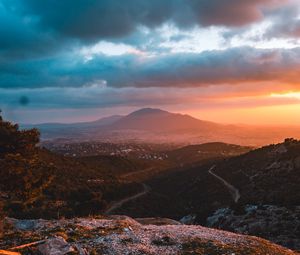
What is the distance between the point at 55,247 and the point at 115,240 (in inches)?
188

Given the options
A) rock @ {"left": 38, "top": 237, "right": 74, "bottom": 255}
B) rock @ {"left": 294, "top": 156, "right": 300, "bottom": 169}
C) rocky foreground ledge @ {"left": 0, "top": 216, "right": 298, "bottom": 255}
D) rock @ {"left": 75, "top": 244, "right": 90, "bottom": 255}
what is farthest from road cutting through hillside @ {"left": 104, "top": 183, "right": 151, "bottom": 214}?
rock @ {"left": 38, "top": 237, "right": 74, "bottom": 255}

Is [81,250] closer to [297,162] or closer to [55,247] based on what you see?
[55,247]

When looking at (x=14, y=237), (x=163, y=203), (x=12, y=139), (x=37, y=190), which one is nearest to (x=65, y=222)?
(x=37, y=190)

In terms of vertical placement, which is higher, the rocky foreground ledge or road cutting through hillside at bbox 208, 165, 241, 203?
the rocky foreground ledge

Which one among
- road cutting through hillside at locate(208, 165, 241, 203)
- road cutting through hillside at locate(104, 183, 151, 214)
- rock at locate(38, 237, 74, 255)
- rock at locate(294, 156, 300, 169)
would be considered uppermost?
rock at locate(38, 237, 74, 255)

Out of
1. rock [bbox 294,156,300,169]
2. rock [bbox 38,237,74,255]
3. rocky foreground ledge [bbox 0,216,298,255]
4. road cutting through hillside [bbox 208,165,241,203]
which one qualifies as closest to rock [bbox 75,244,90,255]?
Answer: rocky foreground ledge [bbox 0,216,298,255]

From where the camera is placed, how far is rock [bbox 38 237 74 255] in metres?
20.0

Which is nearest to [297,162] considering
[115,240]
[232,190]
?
[232,190]

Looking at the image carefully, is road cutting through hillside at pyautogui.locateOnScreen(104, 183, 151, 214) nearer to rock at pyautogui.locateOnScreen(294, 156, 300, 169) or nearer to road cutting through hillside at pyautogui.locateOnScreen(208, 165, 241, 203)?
road cutting through hillside at pyautogui.locateOnScreen(208, 165, 241, 203)

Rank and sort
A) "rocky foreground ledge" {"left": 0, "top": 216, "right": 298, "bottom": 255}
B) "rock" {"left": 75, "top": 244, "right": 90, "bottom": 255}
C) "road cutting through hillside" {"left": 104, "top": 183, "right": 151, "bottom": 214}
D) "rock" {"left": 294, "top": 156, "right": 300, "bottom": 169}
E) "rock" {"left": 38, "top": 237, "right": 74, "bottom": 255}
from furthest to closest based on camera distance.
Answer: "road cutting through hillside" {"left": 104, "top": 183, "right": 151, "bottom": 214}, "rock" {"left": 294, "top": 156, "right": 300, "bottom": 169}, "rocky foreground ledge" {"left": 0, "top": 216, "right": 298, "bottom": 255}, "rock" {"left": 75, "top": 244, "right": 90, "bottom": 255}, "rock" {"left": 38, "top": 237, "right": 74, "bottom": 255}

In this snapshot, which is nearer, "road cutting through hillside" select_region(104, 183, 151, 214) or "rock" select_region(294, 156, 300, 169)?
"rock" select_region(294, 156, 300, 169)

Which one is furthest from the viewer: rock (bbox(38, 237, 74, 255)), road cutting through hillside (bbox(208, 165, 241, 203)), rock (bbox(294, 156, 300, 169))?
road cutting through hillside (bbox(208, 165, 241, 203))

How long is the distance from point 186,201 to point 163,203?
565cm

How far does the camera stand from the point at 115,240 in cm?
2434
